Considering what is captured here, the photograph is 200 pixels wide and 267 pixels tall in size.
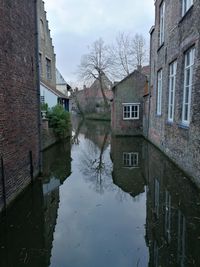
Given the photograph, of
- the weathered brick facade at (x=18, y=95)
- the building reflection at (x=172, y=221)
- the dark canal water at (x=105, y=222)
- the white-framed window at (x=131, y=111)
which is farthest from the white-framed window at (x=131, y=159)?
the white-framed window at (x=131, y=111)

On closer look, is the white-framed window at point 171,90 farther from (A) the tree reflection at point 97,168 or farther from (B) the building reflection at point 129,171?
(A) the tree reflection at point 97,168

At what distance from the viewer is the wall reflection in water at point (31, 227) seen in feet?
10.8

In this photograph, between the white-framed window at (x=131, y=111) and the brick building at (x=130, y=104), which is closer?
the brick building at (x=130, y=104)

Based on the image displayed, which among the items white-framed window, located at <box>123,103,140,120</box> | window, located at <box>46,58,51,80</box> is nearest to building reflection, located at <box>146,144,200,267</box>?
white-framed window, located at <box>123,103,140,120</box>

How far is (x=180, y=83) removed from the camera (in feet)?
26.5

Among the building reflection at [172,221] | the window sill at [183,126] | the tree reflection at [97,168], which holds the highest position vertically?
the window sill at [183,126]

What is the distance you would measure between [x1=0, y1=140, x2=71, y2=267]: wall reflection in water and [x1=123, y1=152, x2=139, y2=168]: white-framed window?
11.1ft

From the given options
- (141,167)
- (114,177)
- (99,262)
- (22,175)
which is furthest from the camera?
(141,167)

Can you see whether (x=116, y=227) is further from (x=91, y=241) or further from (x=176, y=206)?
(x=176, y=206)

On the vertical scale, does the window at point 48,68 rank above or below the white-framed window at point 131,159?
above

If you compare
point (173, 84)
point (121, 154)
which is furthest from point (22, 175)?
point (173, 84)

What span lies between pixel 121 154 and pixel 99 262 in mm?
8139

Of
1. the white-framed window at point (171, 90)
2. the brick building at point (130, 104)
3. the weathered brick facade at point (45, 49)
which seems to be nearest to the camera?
the white-framed window at point (171, 90)

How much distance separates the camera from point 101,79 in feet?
119
